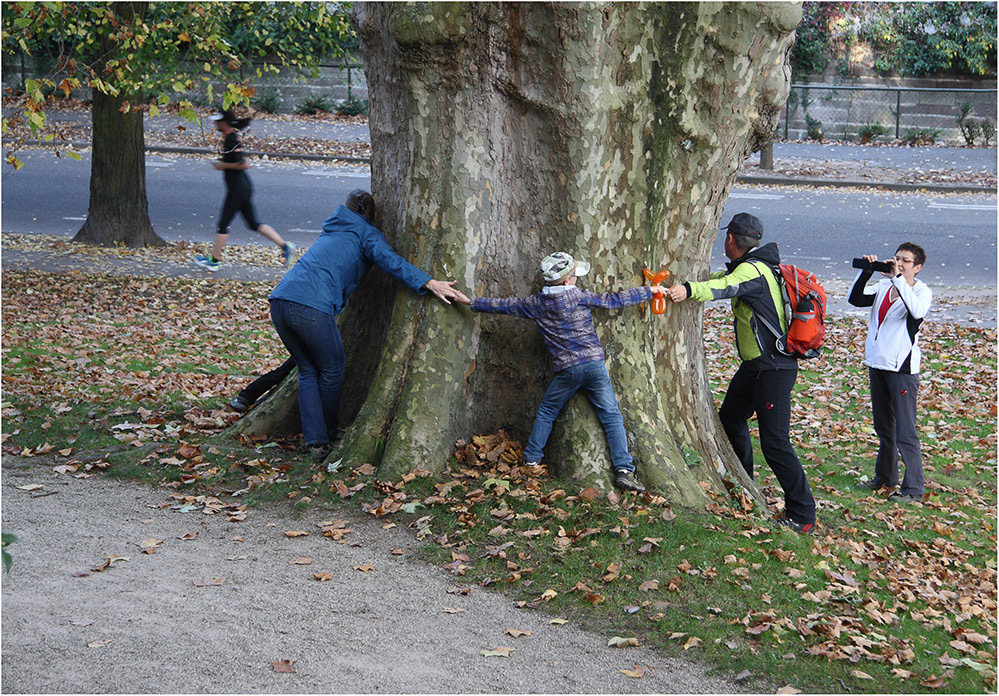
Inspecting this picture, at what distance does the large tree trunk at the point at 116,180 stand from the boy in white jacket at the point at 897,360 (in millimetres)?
11206

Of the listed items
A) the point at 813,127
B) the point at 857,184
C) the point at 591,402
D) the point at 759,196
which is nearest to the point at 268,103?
the point at 759,196

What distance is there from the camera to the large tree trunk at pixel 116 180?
14.8m

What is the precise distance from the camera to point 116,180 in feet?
49.4

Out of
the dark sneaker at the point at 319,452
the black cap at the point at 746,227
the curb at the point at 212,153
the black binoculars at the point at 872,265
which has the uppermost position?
the curb at the point at 212,153

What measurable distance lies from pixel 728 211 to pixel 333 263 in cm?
1365

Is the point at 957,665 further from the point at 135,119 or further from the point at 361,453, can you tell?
the point at 135,119

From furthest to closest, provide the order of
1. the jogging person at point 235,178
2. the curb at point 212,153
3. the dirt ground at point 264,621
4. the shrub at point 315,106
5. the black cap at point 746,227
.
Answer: the shrub at point 315,106, the curb at point 212,153, the jogging person at point 235,178, the black cap at point 746,227, the dirt ground at point 264,621

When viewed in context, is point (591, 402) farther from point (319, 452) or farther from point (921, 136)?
point (921, 136)

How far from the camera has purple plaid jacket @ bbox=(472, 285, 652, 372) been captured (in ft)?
19.5

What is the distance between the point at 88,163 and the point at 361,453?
18.3m

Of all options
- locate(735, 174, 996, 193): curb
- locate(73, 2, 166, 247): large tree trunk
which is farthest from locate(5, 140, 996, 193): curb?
locate(73, 2, 166, 247): large tree trunk

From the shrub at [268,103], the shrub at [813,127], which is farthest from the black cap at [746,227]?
the shrub at [268,103]

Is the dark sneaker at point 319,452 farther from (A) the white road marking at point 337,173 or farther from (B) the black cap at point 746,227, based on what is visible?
(A) the white road marking at point 337,173

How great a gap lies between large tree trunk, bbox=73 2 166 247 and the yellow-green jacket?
437 inches
